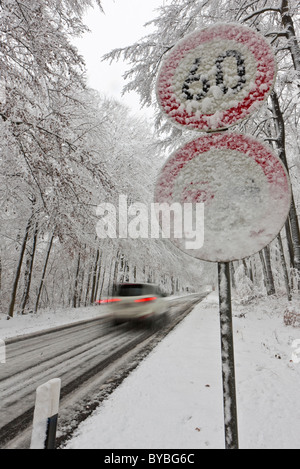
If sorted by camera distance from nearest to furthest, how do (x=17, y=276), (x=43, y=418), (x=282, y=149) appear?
(x=43, y=418)
(x=282, y=149)
(x=17, y=276)

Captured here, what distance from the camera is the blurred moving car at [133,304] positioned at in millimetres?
10414

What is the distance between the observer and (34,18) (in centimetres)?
451

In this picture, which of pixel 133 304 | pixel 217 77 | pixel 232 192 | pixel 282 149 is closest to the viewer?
pixel 232 192

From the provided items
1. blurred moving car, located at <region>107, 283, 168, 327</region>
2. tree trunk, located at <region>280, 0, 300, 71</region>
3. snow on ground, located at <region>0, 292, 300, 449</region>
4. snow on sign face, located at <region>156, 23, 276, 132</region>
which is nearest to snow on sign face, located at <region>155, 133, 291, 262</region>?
snow on sign face, located at <region>156, 23, 276, 132</region>

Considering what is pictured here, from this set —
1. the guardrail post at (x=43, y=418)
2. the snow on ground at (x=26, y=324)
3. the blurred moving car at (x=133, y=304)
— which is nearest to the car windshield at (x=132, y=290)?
the blurred moving car at (x=133, y=304)

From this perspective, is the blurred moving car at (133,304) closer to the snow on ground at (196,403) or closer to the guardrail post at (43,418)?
the snow on ground at (196,403)

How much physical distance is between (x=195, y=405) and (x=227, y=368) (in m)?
2.78

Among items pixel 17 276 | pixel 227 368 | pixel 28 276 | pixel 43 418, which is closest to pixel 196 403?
pixel 43 418

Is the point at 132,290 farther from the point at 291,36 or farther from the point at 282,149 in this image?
the point at 291,36

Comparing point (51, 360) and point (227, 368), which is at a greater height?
point (227, 368)

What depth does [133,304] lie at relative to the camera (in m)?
10.4

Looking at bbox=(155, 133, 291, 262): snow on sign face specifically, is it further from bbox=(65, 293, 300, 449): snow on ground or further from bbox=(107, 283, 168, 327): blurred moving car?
bbox=(107, 283, 168, 327): blurred moving car

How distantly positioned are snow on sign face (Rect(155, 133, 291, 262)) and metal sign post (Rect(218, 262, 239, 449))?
7.5 inches
